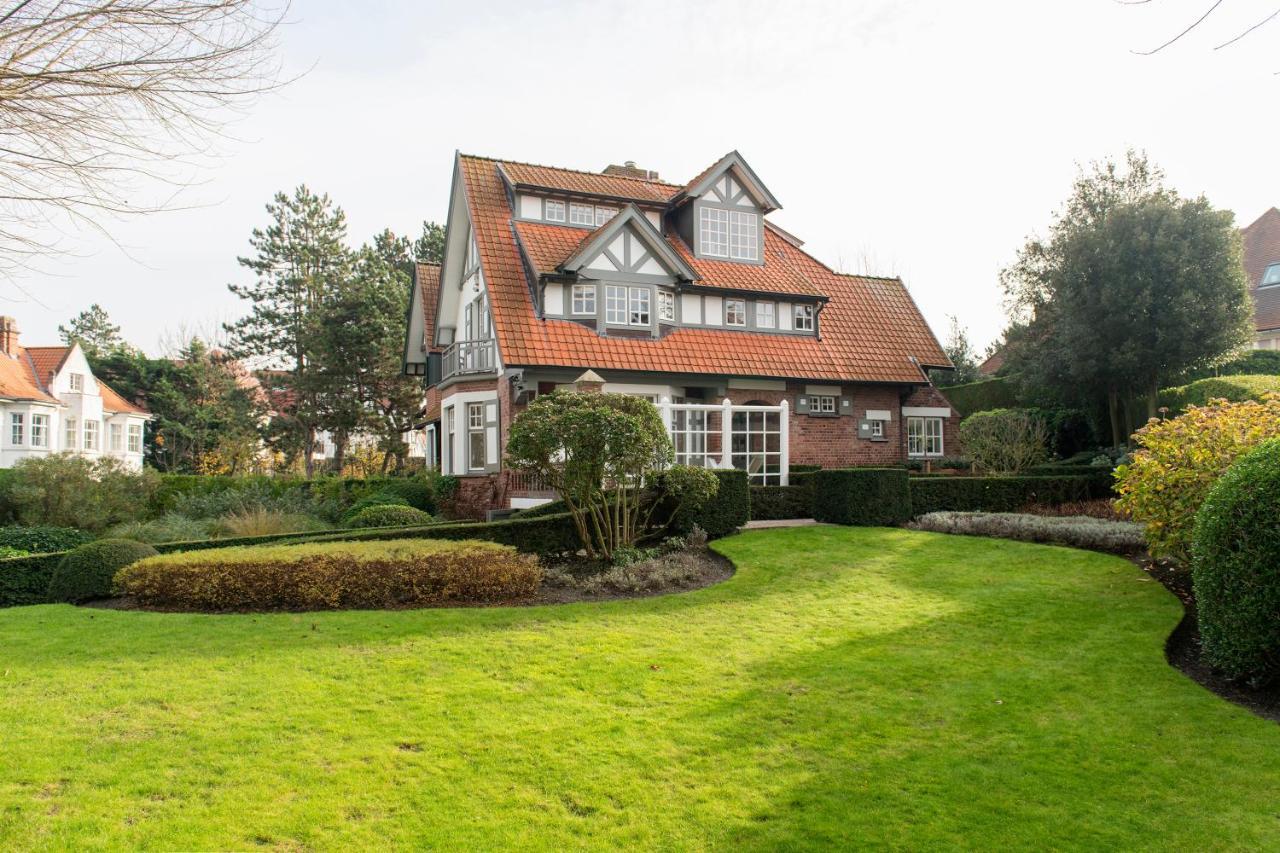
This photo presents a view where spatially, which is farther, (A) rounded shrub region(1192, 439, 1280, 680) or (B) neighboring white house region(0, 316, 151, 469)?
(B) neighboring white house region(0, 316, 151, 469)

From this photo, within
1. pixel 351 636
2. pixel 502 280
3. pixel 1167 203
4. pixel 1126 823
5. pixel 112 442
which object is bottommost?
pixel 1126 823

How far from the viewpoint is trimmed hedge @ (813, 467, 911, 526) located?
1460 cm

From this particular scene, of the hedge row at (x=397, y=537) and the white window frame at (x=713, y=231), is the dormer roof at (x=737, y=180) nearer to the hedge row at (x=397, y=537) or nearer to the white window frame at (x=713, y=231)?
the white window frame at (x=713, y=231)

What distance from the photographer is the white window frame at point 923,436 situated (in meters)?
24.0

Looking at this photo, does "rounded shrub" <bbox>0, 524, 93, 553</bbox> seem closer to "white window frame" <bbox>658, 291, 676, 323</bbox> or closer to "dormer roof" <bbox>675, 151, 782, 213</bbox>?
"white window frame" <bbox>658, 291, 676, 323</bbox>

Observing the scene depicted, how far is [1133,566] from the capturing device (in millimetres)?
10641

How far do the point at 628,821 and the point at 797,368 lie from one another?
18232 millimetres

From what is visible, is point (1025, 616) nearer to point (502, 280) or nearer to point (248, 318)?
point (502, 280)

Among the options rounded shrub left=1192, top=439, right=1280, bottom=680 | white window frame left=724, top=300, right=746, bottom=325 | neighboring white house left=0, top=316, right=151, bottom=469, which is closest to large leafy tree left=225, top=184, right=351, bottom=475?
neighboring white house left=0, top=316, right=151, bottom=469

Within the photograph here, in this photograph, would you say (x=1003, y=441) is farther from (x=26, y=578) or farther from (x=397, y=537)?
(x=26, y=578)

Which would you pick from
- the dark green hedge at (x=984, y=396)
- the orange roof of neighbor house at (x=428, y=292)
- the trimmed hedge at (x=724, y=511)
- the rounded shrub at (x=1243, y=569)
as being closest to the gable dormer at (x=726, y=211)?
the orange roof of neighbor house at (x=428, y=292)

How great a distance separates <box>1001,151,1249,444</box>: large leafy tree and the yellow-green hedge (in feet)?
57.4

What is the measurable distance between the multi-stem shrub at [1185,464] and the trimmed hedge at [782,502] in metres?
6.20

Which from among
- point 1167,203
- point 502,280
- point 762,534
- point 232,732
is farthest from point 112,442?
point 1167,203
